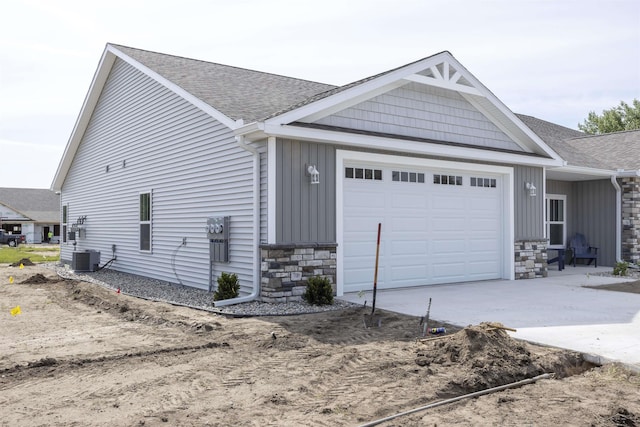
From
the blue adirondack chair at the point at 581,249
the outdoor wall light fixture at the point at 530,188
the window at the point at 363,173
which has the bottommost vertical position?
the blue adirondack chair at the point at 581,249

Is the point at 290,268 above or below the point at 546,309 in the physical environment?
above

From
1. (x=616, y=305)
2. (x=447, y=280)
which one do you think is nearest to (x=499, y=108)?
(x=447, y=280)

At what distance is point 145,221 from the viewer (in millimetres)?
12859

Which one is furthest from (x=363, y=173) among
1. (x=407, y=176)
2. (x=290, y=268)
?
(x=290, y=268)

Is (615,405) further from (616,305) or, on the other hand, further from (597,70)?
(597,70)

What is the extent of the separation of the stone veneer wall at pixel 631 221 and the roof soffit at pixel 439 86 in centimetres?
411

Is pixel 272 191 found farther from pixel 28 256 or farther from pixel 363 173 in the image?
pixel 28 256

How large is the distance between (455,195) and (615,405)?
7515 millimetres

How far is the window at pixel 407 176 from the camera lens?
33.6 ft

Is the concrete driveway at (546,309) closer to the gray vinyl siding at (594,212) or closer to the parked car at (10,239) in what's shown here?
the gray vinyl siding at (594,212)

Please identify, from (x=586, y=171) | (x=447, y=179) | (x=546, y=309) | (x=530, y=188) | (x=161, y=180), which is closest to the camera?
(x=546, y=309)

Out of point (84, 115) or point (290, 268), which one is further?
point (84, 115)

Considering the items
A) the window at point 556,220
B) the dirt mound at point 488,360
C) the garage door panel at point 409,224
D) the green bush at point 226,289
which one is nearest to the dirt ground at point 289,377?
the dirt mound at point 488,360

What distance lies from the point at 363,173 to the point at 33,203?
43838mm
